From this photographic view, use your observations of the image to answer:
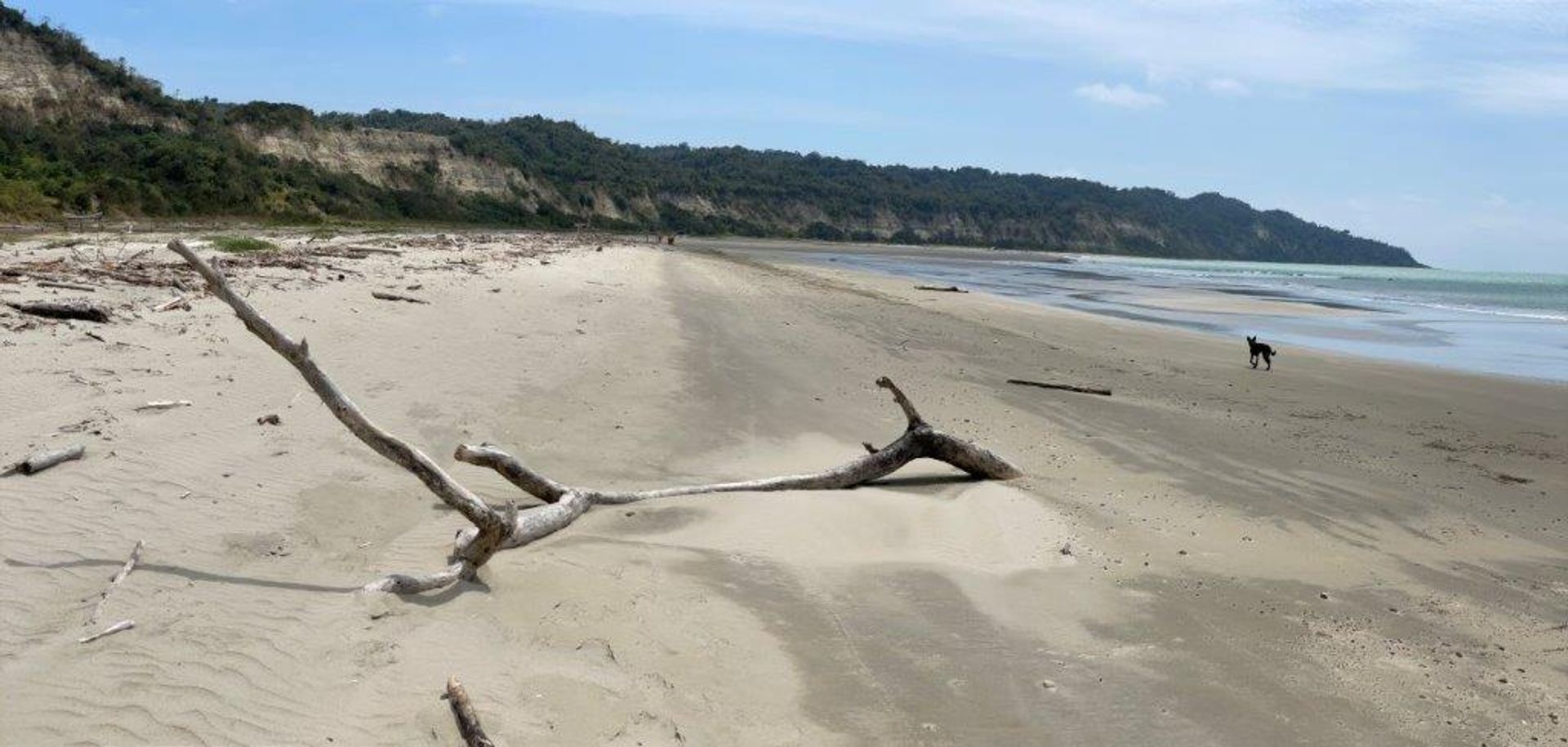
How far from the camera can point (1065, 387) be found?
13.7m

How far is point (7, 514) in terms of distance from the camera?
16.5 ft

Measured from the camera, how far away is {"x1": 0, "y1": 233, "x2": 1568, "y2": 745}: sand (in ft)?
13.6

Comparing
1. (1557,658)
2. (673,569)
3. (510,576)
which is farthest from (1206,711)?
(510,576)

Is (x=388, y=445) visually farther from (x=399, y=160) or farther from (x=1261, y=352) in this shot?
(x=399, y=160)

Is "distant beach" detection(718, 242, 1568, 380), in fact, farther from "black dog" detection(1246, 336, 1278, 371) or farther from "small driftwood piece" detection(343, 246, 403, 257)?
"small driftwood piece" detection(343, 246, 403, 257)

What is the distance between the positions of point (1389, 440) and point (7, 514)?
1237 cm

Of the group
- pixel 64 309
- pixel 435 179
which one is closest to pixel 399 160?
pixel 435 179

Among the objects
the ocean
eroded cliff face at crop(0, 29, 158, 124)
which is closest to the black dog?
the ocean

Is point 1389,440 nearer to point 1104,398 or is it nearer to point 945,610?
point 1104,398

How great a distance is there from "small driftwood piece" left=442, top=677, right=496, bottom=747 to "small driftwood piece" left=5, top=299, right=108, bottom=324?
780cm

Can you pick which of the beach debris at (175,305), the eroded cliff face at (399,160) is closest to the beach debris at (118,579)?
the beach debris at (175,305)

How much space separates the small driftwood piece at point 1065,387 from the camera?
13.6m

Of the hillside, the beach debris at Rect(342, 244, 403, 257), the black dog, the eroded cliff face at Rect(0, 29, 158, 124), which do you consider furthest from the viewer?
the eroded cliff face at Rect(0, 29, 158, 124)

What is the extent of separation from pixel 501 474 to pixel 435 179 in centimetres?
7411
